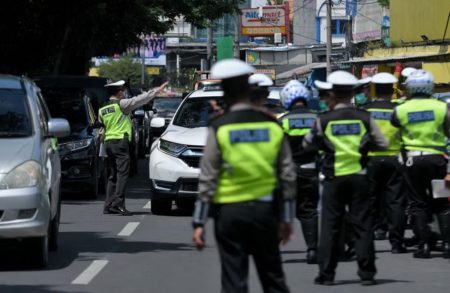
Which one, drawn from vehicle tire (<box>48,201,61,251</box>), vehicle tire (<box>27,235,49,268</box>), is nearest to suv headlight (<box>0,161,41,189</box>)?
vehicle tire (<box>27,235,49,268</box>)

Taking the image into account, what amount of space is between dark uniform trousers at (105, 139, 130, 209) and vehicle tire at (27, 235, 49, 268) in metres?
5.54

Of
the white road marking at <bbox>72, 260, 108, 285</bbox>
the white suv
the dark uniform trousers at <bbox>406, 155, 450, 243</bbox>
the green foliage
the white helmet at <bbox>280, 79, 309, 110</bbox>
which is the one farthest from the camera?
the green foliage

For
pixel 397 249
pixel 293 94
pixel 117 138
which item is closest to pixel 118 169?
pixel 117 138

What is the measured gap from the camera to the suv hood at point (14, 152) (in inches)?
429

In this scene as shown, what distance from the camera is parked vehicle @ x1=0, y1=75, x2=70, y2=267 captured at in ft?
35.6

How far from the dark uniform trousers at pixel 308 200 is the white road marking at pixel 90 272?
2061 millimetres

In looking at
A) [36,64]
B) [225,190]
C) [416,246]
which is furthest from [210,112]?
[225,190]

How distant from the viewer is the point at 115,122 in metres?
17.0

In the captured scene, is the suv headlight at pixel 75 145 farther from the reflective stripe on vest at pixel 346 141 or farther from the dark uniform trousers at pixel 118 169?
the reflective stripe on vest at pixel 346 141

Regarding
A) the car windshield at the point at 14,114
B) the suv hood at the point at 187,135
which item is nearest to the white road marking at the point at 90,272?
the car windshield at the point at 14,114

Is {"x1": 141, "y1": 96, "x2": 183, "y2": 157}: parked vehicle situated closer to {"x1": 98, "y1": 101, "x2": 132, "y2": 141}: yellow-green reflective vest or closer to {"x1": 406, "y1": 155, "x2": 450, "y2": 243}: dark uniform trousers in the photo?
{"x1": 98, "y1": 101, "x2": 132, "y2": 141}: yellow-green reflective vest

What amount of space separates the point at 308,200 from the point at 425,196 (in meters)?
1.46

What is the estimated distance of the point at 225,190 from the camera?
7.14m

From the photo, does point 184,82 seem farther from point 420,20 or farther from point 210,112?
point 210,112
